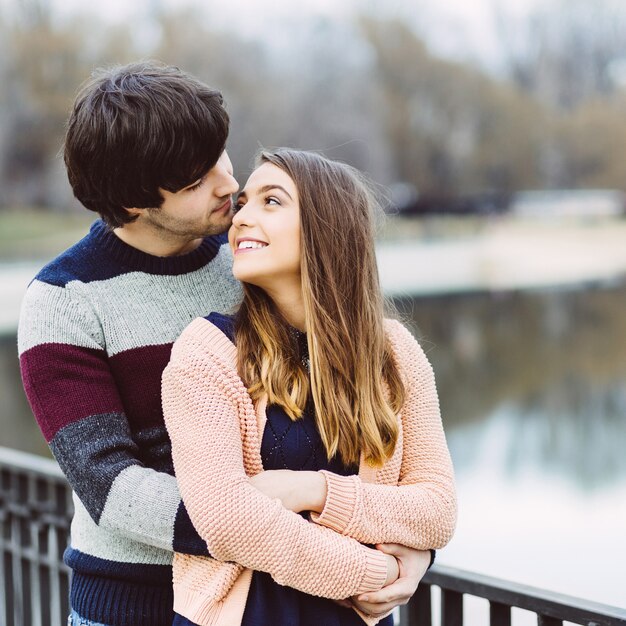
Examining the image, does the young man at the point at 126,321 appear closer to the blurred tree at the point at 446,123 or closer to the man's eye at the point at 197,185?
the man's eye at the point at 197,185

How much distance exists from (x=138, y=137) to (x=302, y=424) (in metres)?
0.51

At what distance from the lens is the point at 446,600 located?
5.78 ft

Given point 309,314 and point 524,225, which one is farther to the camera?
point 524,225

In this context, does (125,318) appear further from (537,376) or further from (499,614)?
(537,376)

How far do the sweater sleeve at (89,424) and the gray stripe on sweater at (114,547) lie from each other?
0.29 feet

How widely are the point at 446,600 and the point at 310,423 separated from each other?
0.56m

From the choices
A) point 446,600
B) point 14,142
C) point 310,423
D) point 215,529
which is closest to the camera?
point 215,529

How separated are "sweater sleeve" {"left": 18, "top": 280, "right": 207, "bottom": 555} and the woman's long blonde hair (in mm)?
215

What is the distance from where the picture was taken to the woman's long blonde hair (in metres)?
1.42

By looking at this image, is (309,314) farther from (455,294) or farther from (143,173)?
(455,294)

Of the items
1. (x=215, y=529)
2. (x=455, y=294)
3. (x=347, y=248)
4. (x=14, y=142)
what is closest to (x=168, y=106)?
(x=347, y=248)

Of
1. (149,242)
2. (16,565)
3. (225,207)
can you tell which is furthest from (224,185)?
(16,565)

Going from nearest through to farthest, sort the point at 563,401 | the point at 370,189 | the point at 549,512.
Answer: the point at 370,189, the point at 549,512, the point at 563,401

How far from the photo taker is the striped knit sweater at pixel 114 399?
1398 mm
